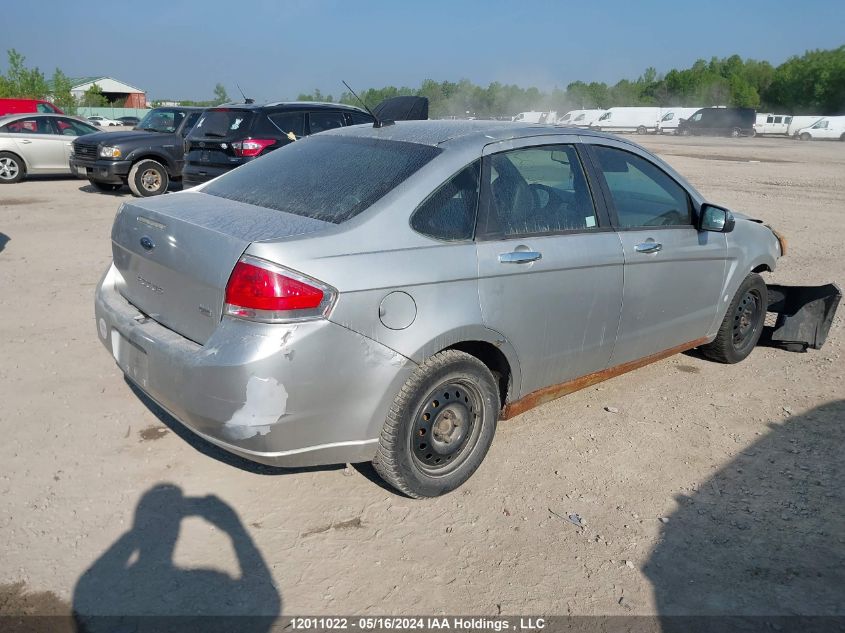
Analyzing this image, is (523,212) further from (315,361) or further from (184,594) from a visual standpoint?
(184,594)

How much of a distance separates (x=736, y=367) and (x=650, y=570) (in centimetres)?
284

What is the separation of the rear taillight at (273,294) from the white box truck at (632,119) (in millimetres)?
56534

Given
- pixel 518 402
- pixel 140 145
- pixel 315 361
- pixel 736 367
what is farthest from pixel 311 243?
pixel 140 145

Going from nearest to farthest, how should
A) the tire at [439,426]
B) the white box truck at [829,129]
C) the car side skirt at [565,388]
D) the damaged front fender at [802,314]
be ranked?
the tire at [439,426]
the car side skirt at [565,388]
the damaged front fender at [802,314]
the white box truck at [829,129]

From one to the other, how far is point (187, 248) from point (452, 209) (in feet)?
3.99

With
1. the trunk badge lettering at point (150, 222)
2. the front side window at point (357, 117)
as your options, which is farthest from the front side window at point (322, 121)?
the trunk badge lettering at point (150, 222)

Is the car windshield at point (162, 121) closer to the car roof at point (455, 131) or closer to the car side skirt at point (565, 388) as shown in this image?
the car roof at point (455, 131)

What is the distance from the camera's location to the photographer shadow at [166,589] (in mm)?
2668

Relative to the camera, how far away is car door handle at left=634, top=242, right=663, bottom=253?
4145 mm

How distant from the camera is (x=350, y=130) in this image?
4.24 metres

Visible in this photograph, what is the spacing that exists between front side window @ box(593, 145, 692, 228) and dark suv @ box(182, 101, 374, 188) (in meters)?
6.67

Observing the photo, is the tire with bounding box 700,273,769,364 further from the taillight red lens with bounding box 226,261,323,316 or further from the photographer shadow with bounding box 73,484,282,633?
the photographer shadow with bounding box 73,484,282,633

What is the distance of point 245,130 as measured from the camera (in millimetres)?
10344

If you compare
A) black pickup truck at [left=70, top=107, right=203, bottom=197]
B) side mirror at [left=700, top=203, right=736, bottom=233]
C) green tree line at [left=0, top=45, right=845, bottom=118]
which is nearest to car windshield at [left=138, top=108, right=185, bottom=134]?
black pickup truck at [left=70, top=107, right=203, bottom=197]
